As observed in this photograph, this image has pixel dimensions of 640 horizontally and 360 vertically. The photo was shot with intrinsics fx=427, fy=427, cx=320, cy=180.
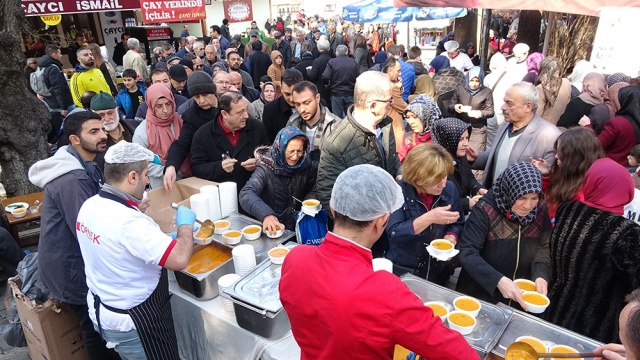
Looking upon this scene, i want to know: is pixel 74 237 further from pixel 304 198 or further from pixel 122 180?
pixel 304 198

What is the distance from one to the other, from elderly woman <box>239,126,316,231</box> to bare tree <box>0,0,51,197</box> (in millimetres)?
3786

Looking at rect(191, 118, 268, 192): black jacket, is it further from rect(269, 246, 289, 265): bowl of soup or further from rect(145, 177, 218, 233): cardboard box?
rect(269, 246, 289, 265): bowl of soup

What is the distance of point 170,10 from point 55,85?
132 inches

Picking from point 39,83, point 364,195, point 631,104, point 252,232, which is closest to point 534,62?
point 631,104

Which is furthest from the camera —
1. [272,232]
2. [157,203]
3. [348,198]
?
[157,203]

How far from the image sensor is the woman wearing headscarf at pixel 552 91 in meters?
5.05

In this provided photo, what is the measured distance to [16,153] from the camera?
5352mm

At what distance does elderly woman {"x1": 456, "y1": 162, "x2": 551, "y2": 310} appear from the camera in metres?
2.39

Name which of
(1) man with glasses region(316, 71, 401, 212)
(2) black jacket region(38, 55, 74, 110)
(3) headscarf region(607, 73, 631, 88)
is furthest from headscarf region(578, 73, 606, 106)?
(2) black jacket region(38, 55, 74, 110)

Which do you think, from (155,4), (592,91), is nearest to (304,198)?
(592,91)

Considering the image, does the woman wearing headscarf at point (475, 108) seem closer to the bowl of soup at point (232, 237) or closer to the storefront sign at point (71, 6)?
the bowl of soup at point (232, 237)

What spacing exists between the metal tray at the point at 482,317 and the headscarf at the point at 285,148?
3.75ft

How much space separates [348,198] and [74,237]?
2057mm

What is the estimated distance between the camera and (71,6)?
31.3 ft
